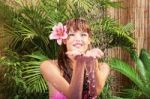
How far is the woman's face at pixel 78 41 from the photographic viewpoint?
4.89 ft

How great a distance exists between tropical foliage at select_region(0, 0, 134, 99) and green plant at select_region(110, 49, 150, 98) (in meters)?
0.27

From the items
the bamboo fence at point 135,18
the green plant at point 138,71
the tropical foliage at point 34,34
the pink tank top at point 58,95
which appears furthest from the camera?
the bamboo fence at point 135,18

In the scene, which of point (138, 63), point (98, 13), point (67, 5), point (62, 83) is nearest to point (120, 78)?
point (138, 63)

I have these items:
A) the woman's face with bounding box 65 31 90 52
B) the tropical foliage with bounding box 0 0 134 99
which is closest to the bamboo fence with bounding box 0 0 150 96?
the tropical foliage with bounding box 0 0 134 99

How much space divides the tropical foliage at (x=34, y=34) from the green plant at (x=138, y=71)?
27cm

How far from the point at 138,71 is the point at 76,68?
3328mm

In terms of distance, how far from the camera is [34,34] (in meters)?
3.80

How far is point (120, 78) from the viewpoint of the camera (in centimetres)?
487

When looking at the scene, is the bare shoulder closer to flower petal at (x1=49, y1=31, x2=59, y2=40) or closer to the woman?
the woman

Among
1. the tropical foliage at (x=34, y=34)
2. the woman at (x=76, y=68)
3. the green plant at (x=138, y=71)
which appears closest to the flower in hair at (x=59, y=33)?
the woman at (x=76, y=68)

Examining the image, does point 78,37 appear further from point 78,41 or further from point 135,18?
point 135,18

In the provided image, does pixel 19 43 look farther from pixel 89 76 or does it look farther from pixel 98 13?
pixel 89 76

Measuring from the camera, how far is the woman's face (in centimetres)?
149

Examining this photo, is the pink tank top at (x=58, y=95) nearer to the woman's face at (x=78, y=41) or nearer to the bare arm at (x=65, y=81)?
the bare arm at (x=65, y=81)
